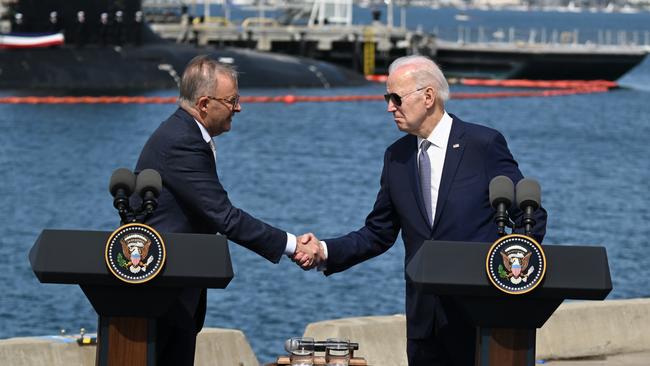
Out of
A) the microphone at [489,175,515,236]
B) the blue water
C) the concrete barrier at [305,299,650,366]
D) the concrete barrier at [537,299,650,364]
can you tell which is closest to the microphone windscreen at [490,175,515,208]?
the microphone at [489,175,515,236]

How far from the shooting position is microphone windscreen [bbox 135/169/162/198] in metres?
6.75

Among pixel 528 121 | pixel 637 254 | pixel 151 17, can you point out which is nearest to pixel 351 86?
pixel 528 121

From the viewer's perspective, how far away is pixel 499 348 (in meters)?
6.58

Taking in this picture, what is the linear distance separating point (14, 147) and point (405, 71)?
41543mm

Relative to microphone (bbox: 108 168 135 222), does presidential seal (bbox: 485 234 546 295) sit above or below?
below

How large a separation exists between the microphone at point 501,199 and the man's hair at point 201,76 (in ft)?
5.43

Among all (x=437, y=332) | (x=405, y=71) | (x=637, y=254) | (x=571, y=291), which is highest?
(x=405, y=71)

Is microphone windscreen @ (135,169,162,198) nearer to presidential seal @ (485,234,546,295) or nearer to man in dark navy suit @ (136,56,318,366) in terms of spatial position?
man in dark navy suit @ (136,56,318,366)

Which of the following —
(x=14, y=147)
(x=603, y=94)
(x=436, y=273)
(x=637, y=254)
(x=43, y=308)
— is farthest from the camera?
(x=603, y=94)

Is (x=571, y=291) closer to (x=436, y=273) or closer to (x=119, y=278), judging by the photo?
(x=436, y=273)

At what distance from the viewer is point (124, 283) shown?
647 cm

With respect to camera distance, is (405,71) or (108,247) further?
(405,71)

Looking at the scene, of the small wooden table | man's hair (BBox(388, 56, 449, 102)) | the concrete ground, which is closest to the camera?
man's hair (BBox(388, 56, 449, 102))

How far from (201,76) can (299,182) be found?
3302 centimetres
